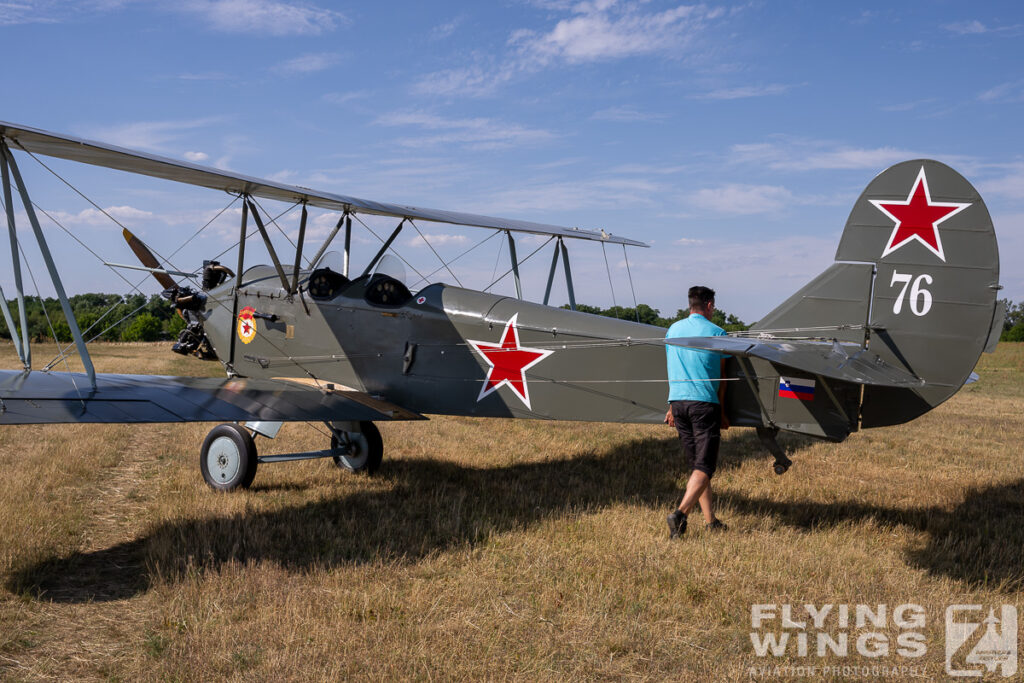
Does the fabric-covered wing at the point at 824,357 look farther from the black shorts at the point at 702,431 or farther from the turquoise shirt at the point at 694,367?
the black shorts at the point at 702,431

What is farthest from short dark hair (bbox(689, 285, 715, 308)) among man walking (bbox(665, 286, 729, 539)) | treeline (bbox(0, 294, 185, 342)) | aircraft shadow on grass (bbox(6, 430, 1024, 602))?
treeline (bbox(0, 294, 185, 342))

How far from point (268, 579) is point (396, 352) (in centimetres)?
306

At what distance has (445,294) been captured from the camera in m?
6.91

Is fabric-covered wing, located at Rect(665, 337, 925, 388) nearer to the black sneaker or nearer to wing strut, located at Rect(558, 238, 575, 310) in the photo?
the black sneaker

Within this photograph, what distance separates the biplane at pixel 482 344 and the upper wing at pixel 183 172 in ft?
0.10

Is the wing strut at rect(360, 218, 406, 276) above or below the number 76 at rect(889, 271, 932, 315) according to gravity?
above

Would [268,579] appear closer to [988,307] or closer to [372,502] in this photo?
[372,502]

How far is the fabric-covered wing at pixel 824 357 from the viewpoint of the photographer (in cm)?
464

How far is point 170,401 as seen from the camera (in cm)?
557

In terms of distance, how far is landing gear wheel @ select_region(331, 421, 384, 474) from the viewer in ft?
24.6

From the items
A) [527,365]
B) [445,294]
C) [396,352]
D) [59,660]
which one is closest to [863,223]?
[527,365]

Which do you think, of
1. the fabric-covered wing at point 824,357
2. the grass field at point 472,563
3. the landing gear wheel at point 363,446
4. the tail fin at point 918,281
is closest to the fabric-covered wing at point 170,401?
the landing gear wheel at point 363,446

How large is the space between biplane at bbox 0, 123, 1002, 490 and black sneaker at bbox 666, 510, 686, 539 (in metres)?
0.84

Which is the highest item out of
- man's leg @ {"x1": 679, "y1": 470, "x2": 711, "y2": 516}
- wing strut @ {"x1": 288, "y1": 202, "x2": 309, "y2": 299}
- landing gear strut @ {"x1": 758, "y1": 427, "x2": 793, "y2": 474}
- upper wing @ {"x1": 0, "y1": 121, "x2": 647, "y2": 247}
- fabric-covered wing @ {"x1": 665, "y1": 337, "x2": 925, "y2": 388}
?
upper wing @ {"x1": 0, "y1": 121, "x2": 647, "y2": 247}
